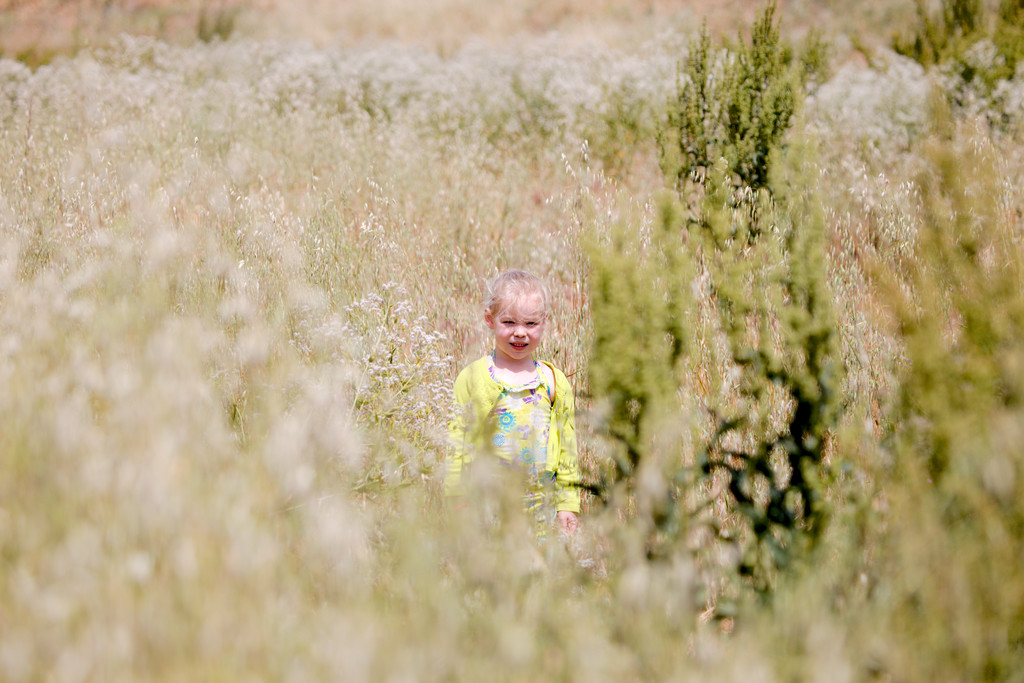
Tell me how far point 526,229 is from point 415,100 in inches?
166

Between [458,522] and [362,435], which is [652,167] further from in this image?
[458,522]

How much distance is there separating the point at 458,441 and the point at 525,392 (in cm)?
37

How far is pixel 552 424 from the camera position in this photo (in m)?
2.84

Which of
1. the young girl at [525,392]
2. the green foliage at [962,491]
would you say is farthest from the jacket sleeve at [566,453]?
the green foliage at [962,491]

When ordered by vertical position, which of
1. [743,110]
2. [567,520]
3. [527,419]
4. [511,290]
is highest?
[743,110]

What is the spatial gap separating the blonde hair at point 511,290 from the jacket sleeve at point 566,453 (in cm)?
34

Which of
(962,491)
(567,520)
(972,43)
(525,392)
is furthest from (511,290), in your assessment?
(972,43)

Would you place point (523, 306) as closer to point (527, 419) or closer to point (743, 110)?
point (527, 419)

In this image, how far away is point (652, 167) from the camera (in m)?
6.31

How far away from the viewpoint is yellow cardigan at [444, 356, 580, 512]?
2584 mm

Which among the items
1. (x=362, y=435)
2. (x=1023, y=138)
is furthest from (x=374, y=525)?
(x=1023, y=138)

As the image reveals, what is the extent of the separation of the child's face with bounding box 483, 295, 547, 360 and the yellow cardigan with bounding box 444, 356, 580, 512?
11 cm

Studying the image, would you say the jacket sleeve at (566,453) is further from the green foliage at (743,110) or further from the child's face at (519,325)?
the green foliage at (743,110)

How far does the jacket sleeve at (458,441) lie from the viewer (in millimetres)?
2391
